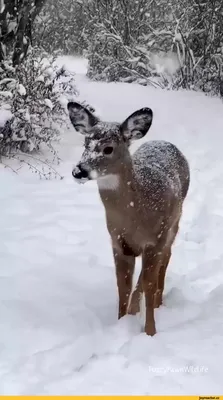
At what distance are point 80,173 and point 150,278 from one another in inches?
36.8

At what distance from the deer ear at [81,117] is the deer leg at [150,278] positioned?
87cm

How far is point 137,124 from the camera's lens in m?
3.58

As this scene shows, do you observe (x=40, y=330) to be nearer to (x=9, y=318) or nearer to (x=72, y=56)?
(x=9, y=318)

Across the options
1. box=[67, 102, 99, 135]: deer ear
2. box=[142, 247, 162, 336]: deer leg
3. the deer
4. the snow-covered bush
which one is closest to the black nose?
the deer

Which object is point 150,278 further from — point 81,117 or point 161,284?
point 81,117

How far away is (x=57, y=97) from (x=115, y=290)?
5269mm

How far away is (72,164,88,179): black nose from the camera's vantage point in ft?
10.9

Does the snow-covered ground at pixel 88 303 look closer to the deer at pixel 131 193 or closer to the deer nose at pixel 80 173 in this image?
the deer at pixel 131 193

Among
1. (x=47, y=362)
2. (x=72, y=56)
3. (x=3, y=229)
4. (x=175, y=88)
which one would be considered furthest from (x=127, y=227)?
(x=72, y=56)

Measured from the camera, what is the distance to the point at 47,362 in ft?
11.1

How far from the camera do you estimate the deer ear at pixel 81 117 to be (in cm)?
361

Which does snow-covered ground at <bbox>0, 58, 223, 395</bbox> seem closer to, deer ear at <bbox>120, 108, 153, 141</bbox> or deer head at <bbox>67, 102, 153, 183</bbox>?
deer head at <bbox>67, 102, 153, 183</bbox>

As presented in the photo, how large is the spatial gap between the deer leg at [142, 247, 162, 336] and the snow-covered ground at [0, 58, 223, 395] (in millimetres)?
100

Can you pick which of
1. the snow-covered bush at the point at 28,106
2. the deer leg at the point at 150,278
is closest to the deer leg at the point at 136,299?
the deer leg at the point at 150,278
